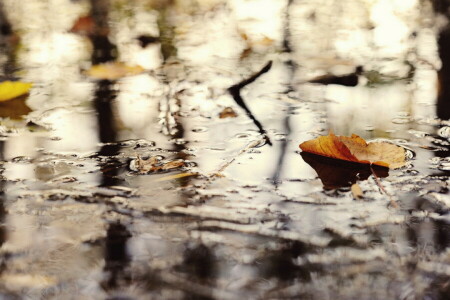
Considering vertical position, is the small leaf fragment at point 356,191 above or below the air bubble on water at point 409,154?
below

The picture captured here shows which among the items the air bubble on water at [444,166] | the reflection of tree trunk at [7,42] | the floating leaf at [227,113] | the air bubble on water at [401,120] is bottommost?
the air bubble on water at [444,166]

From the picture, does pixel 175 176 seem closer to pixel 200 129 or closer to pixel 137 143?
pixel 137 143

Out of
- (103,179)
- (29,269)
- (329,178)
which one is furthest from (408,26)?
(29,269)

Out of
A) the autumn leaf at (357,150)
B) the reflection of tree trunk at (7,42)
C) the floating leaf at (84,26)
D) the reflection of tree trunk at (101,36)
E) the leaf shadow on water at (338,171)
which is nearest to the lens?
the leaf shadow on water at (338,171)

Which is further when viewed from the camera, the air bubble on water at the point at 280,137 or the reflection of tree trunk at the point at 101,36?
the reflection of tree trunk at the point at 101,36

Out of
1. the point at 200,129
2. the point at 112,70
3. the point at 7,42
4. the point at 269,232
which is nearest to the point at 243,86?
the point at 200,129

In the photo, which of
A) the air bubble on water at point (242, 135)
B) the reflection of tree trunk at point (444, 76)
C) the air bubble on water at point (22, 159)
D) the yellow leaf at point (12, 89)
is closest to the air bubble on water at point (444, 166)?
the reflection of tree trunk at point (444, 76)

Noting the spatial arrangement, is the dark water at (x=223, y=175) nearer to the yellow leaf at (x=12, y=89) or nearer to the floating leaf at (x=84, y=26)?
the yellow leaf at (x=12, y=89)
